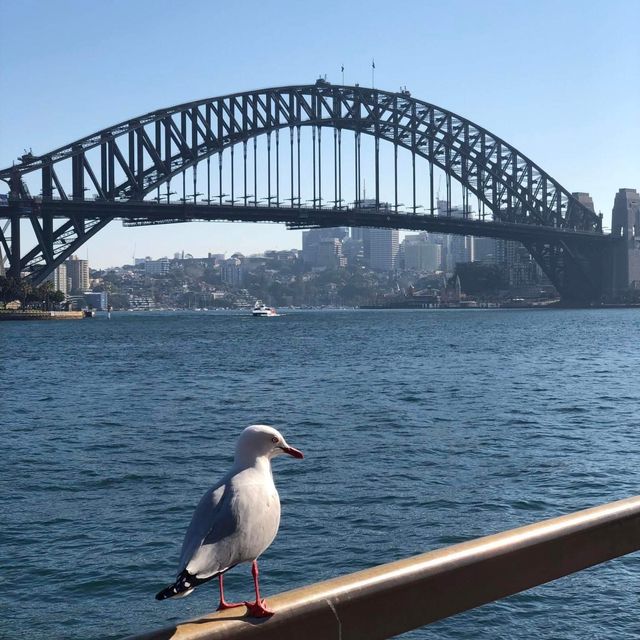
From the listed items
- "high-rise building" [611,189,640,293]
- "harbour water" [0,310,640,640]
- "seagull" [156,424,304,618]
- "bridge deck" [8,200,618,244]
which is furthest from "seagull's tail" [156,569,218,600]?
"high-rise building" [611,189,640,293]

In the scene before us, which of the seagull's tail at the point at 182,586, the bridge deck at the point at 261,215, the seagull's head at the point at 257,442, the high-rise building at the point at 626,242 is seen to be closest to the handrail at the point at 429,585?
the seagull's tail at the point at 182,586

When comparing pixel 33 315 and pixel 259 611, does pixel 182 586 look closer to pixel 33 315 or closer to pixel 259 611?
pixel 259 611

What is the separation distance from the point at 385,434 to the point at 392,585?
18302mm

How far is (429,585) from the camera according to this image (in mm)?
2279

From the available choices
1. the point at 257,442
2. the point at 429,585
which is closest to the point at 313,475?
the point at 257,442

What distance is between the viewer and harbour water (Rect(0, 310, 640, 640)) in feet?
30.6

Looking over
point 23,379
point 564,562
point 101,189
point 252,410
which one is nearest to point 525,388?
point 252,410

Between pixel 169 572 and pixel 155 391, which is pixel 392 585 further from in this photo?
pixel 155 391

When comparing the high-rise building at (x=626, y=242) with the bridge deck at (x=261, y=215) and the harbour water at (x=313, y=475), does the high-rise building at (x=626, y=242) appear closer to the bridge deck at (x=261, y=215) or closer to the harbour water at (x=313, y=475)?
the bridge deck at (x=261, y=215)

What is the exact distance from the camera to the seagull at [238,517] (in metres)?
2.39

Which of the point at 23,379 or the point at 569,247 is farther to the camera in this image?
the point at 569,247

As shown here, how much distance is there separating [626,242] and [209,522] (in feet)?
421

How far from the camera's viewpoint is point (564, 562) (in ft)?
8.33

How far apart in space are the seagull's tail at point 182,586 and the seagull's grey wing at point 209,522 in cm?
9
